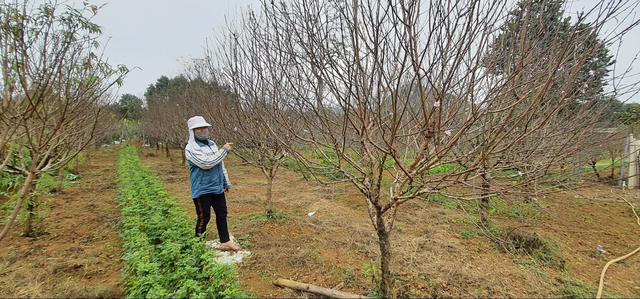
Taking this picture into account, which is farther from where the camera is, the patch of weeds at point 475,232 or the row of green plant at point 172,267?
the patch of weeds at point 475,232

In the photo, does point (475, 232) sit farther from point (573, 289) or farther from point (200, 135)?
point (200, 135)

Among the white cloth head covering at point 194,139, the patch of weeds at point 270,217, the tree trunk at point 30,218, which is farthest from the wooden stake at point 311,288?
the tree trunk at point 30,218

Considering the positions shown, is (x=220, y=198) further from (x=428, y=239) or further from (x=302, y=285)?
(x=428, y=239)

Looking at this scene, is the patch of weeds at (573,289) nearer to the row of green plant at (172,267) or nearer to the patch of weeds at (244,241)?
the row of green plant at (172,267)

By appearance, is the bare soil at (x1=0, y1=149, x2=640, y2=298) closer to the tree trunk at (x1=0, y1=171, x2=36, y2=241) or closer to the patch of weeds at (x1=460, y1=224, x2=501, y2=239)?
the patch of weeds at (x1=460, y1=224, x2=501, y2=239)

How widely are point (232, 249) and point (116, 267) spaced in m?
1.35

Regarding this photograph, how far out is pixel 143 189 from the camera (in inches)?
215

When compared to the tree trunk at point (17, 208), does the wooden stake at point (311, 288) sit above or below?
below

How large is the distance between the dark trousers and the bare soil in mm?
522

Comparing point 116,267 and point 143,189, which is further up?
point 143,189

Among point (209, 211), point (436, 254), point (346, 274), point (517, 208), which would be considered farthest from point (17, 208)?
point (517, 208)

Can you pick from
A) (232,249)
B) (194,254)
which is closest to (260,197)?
(232,249)

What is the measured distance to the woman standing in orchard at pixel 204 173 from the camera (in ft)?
9.87

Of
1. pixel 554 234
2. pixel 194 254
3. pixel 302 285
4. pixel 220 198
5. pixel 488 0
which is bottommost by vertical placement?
pixel 554 234
